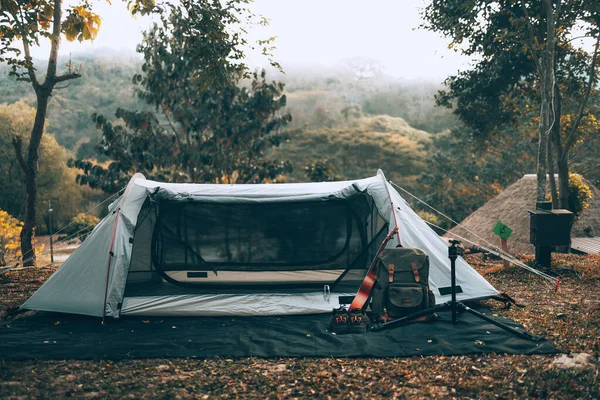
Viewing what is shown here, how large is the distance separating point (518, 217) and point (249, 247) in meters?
7.99

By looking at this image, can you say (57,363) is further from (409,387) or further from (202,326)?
(409,387)

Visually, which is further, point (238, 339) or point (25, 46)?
point (25, 46)

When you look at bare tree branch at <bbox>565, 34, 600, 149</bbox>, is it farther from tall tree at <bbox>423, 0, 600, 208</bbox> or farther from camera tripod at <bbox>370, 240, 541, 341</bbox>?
camera tripod at <bbox>370, 240, 541, 341</bbox>

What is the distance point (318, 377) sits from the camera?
12.6 feet

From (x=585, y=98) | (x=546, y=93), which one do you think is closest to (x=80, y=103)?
(x=585, y=98)

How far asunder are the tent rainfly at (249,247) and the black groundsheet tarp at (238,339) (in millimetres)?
342

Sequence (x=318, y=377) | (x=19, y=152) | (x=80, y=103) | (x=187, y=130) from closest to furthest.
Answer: (x=318, y=377) < (x=19, y=152) < (x=187, y=130) < (x=80, y=103)

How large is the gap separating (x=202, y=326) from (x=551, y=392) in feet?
9.44

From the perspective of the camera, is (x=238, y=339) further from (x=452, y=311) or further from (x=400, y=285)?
(x=452, y=311)

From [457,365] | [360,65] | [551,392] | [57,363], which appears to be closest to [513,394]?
[551,392]

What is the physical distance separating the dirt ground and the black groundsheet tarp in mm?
142

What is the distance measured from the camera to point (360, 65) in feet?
355

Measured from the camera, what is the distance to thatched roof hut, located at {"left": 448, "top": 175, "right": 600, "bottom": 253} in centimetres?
1167

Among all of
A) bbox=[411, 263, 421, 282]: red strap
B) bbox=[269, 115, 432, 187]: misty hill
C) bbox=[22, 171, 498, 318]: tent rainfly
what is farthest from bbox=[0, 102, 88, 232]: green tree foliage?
bbox=[411, 263, 421, 282]: red strap
